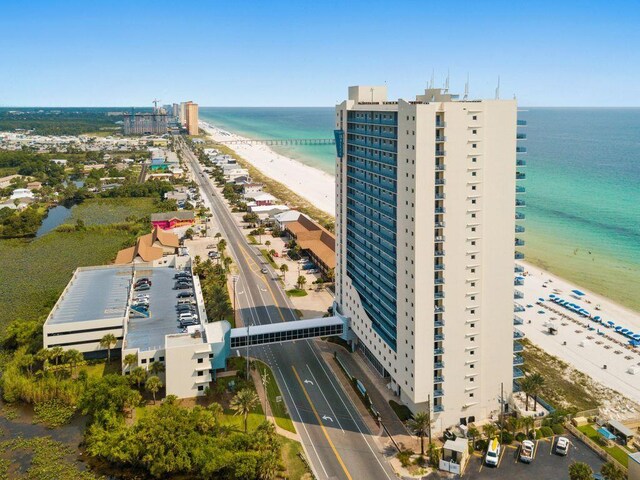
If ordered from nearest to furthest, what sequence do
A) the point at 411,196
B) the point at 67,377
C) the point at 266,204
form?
the point at 411,196 < the point at 67,377 < the point at 266,204

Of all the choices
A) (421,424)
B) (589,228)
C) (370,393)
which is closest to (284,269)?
(370,393)

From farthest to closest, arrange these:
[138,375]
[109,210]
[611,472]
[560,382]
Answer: [109,210], [560,382], [138,375], [611,472]

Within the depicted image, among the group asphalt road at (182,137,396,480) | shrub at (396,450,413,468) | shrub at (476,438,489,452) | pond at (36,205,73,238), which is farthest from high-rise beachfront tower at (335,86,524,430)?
pond at (36,205,73,238)

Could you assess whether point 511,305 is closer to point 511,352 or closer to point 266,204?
point 511,352

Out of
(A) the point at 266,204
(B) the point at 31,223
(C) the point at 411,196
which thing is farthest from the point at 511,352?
(B) the point at 31,223

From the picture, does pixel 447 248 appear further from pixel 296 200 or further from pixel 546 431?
pixel 296 200

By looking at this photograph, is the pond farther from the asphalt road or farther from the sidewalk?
the sidewalk
